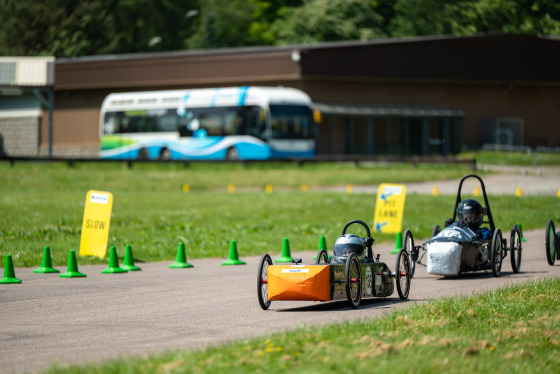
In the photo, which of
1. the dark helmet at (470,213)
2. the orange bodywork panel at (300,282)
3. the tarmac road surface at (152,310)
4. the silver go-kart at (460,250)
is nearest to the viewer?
the tarmac road surface at (152,310)

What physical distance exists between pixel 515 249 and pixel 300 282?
20.9 ft

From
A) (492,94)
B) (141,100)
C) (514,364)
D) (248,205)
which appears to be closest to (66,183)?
(248,205)

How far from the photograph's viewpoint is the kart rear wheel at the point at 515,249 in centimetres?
1741

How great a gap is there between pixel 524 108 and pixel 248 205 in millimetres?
36388

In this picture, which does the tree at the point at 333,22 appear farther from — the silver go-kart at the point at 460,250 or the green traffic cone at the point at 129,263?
the silver go-kart at the point at 460,250

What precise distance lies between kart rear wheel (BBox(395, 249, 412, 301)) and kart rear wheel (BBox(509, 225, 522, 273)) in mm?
3326

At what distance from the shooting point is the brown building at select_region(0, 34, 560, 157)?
194ft

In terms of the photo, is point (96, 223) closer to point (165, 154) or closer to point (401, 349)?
point (401, 349)

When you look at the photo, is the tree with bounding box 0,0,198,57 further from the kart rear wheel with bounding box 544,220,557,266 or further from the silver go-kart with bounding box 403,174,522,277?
the silver go-kart with bounding box 403,174,522,277

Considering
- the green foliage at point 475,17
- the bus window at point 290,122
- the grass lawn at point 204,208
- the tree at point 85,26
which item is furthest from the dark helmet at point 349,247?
the tree at point 85,26

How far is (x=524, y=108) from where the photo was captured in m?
65.4

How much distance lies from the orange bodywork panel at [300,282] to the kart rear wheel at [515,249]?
5.74 metres

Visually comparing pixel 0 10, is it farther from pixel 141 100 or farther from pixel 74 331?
pixel 74 331

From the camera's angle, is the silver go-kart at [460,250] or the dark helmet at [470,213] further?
the dark helmet at [470,213]
